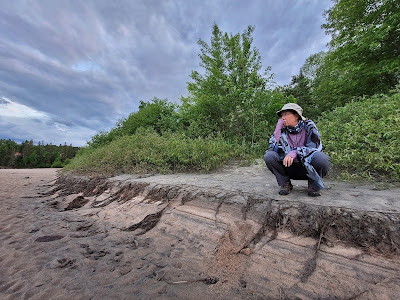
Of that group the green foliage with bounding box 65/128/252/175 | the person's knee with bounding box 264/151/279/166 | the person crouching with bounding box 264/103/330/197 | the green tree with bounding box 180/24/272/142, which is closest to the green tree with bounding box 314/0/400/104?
the green tree with bounding box 180/24/272/142

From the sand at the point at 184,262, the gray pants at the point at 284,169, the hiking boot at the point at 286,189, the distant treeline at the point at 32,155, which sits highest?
the distant treeline at the point at 32,155

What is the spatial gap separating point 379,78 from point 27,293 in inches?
493

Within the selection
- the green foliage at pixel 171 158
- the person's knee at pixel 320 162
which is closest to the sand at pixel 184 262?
the person's knee at pixel 320 162

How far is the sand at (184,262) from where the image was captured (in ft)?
4.75

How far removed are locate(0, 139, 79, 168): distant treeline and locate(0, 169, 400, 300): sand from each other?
3169 cm

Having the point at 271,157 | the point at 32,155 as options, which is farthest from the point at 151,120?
the point at 32,155

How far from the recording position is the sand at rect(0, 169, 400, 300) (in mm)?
1446

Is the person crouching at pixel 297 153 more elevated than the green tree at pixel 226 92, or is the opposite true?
the green tree at pixel 226 92

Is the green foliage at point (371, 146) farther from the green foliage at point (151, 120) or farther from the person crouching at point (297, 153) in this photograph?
the green foliage at point (151, 120)

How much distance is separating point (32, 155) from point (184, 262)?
40.6m

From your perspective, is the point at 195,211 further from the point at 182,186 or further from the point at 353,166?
the point at 353,166

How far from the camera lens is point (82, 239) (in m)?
2.57

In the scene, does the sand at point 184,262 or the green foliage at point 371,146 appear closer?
the sand at point 184,262

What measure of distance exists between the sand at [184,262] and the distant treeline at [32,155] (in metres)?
31.7
